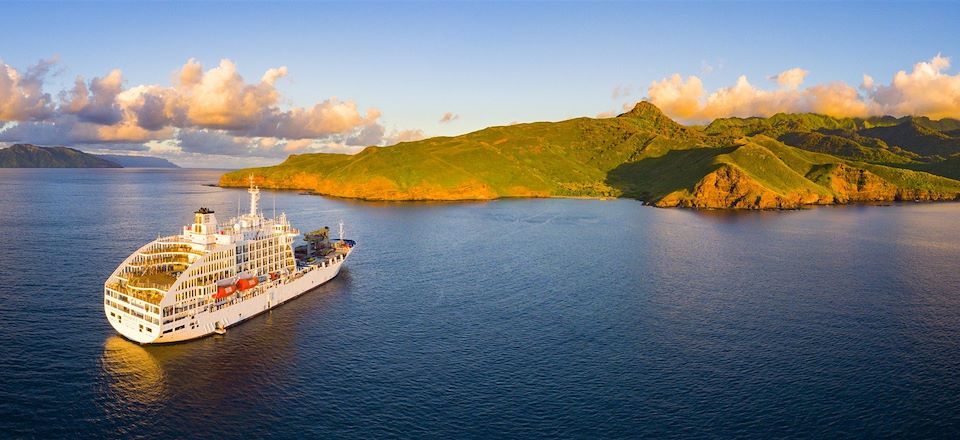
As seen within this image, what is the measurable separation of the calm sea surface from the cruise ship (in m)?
2.99

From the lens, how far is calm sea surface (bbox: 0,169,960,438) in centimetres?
6325

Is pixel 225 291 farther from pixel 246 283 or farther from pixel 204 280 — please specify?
pixel 246 283

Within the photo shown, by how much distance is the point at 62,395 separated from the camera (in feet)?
219

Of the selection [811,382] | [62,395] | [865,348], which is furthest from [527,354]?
[62,395]

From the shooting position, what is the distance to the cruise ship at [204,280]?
84812 millimetres

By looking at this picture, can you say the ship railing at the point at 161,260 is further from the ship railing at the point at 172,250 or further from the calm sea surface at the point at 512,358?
the calm sea surface at the point at 512,358

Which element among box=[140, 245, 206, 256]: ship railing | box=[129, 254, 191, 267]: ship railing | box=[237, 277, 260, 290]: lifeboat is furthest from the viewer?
box=[237, 277, 260, 290]: lifeboat

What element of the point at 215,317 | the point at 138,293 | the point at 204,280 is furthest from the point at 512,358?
the point at 138,293

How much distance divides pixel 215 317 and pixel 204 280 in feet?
23.2

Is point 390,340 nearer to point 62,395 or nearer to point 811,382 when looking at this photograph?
point 62,395

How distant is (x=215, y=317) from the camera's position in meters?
90.7

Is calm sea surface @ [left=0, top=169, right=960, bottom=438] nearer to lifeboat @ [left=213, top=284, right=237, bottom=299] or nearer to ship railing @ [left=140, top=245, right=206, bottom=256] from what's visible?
lifeboat @ [left=213, top=284, right=237, bottom=299]

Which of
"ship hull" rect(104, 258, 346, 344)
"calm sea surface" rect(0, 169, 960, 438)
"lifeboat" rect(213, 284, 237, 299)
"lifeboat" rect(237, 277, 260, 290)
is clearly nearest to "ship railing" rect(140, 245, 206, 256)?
"lifeboat" rect(213, 284, 237, 299)

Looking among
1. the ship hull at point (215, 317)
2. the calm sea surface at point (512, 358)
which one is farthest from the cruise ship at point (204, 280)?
the calm sea surface at point (512, 358)
